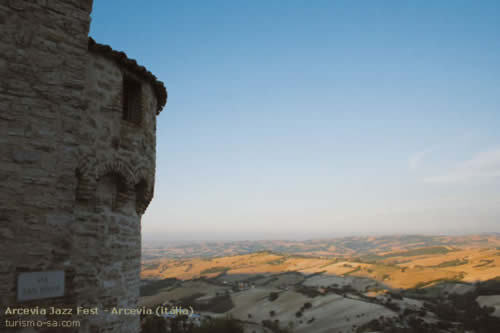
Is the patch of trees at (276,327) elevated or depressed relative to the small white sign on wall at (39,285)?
depressed

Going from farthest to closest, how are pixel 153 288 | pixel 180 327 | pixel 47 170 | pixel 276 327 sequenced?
pixel 153 288, pixel 276 327, pixel 180 327, pixel 47 170

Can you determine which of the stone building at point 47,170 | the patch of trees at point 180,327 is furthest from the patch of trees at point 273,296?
the stone building at point 47,170

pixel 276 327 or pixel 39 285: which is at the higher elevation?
pixel 39 285

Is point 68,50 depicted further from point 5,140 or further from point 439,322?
point 439,322

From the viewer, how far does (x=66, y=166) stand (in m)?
5.31

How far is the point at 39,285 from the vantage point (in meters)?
4.81

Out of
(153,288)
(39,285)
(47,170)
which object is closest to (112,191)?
(47,170)

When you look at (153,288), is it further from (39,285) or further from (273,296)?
(39,285)

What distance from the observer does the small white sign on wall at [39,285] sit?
4703mm

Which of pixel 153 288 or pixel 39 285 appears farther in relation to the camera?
pixel 153 288

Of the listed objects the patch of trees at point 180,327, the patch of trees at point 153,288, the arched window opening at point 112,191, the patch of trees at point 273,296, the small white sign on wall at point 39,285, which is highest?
the arched window opening at point 112,191

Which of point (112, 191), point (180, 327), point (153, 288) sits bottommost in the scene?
point (153, 288)

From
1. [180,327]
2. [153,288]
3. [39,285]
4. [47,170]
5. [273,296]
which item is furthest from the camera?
[153,288]

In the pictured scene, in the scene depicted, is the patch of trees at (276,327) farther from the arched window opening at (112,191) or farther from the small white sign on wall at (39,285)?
the small white sign on wall at (39,285)
